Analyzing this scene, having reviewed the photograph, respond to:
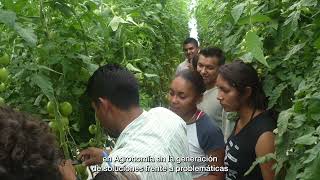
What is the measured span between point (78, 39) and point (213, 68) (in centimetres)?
138

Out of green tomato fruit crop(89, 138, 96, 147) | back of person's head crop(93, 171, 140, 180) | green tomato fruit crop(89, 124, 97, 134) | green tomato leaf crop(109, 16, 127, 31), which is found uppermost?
green tomato leaf crop(109, 16, 127, 31)

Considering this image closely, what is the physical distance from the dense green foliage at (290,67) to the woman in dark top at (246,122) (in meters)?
0.06

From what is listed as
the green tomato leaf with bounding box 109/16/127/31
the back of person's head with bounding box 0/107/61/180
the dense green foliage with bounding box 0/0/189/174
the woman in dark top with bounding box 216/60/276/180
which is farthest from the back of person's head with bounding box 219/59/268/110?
the back of person's head with bounding box 0/107/61/180

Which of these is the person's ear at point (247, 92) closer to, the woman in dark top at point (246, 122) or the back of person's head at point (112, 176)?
the woman in dark top at point (246, 122)

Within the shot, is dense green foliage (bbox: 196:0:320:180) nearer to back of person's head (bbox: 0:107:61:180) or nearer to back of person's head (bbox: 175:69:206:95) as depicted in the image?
back of person's head (bbox: 175:69:206:95)

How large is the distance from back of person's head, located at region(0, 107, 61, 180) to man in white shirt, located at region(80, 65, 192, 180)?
1.20 feet

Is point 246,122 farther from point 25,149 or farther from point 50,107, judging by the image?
point 25,149

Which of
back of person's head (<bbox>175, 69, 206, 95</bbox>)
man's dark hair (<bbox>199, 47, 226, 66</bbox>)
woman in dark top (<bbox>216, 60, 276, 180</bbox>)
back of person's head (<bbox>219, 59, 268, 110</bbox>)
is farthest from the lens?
man's dark hair (<bbox>199, 47, 226, 66</bbox>)

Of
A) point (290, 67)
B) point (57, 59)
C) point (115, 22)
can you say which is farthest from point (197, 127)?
point (57, 59)

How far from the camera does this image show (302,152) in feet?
4.74

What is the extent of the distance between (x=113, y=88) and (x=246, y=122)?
2.30ft

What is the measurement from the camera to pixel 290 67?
1.81 m

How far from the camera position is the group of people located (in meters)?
0.73

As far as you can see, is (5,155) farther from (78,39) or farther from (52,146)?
(78,39)
